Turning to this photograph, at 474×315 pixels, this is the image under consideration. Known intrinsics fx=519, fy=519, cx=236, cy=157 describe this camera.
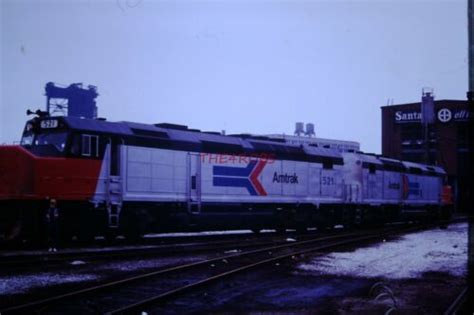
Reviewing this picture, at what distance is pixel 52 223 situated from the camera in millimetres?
14273

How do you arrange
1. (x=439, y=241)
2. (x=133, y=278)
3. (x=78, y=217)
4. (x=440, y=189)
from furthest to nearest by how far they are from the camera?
(x=440, y=189) < (x=439, y=241) < (x=78, y=217) < (x=133, y=278)

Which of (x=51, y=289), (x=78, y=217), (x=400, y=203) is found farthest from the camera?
(x=400, y=203)

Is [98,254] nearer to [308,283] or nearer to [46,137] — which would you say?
[46,137]

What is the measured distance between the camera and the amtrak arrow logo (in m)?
20.1

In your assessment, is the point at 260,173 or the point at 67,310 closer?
the point at 67,310

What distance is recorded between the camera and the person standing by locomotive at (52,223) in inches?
557

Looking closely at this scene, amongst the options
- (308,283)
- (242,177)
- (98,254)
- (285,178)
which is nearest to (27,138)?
(98,254)

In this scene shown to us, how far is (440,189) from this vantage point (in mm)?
37625

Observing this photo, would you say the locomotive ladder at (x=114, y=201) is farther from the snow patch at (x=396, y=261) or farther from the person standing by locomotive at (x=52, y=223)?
the snow patch at (x=396, y=261)

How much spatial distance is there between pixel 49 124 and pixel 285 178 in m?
10.9

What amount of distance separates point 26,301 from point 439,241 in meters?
15.7

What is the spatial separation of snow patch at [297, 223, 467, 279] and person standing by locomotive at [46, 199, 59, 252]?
268 inches

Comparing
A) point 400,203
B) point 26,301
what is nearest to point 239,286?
point 26,301

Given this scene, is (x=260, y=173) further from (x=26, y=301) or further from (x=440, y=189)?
(x=440, y=189)
